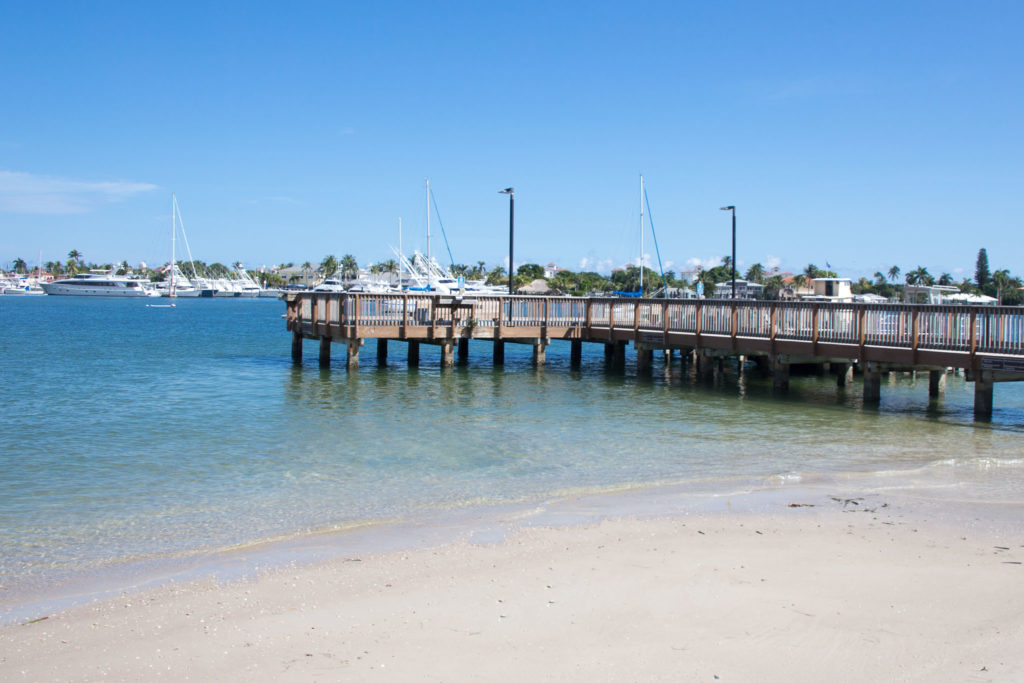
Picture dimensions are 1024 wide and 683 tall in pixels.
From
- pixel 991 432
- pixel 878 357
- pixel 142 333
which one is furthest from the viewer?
pixel 142 333

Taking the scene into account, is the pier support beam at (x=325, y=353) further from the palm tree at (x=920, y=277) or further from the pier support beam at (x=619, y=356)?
the palm tree at (x=920, y=277)

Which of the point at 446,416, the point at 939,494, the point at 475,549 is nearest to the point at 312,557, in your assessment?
the point at 475,549

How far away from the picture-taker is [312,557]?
929cm

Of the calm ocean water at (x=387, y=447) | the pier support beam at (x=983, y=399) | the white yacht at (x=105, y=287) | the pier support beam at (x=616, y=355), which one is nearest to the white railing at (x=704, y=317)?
the pier support beam at (x=983, y=399)

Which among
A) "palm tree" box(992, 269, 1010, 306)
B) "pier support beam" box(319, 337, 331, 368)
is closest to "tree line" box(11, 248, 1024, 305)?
"palm tree" box(992, 269, 1010, 306)

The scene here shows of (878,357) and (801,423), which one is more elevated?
(878,357)

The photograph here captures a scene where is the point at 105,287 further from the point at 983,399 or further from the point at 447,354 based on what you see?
the point at 983,399

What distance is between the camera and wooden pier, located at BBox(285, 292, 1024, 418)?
19969mm

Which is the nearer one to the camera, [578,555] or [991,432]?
[578,555]

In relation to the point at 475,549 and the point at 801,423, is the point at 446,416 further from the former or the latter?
the point at 475,549

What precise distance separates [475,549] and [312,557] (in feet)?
5.92

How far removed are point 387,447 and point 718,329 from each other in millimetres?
13704

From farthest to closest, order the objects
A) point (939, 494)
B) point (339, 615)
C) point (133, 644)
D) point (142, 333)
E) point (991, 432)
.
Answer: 1. point (142, 333)
2. point (991, 432)
3. point (939, 494)
4. point (339, 615)
5. point (133, 644)

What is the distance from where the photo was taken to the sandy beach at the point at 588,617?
6.28 metres
